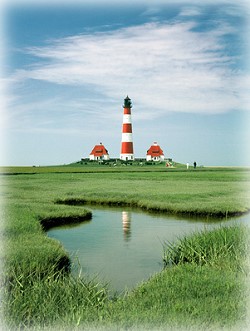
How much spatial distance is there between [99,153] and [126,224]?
5248 cm

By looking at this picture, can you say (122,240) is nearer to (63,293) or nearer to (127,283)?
(127,283)

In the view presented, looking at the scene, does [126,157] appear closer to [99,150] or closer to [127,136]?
[127,136]

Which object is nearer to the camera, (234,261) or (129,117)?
(234,261)

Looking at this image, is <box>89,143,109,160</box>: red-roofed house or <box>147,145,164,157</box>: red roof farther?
<box>147,145,164,157</box>: red roof

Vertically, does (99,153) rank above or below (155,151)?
below

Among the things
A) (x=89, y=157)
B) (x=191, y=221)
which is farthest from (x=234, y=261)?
(x=89, y=157)

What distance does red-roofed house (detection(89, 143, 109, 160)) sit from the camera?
7119 centimetres

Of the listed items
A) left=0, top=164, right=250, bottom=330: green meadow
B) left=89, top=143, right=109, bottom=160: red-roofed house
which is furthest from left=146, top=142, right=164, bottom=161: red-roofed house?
left=0, top=164, right=250, bottom=330: green meadow

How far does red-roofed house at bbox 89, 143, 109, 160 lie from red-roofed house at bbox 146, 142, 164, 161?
652 cm

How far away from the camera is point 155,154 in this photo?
2899 inches

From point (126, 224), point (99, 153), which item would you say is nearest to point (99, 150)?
point (99, 153)

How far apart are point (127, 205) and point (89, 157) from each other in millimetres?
50445

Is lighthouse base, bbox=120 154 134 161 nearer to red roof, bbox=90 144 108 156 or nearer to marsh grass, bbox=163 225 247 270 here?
red roof, bbox=90 144 108 156

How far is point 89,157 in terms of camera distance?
75312mm
